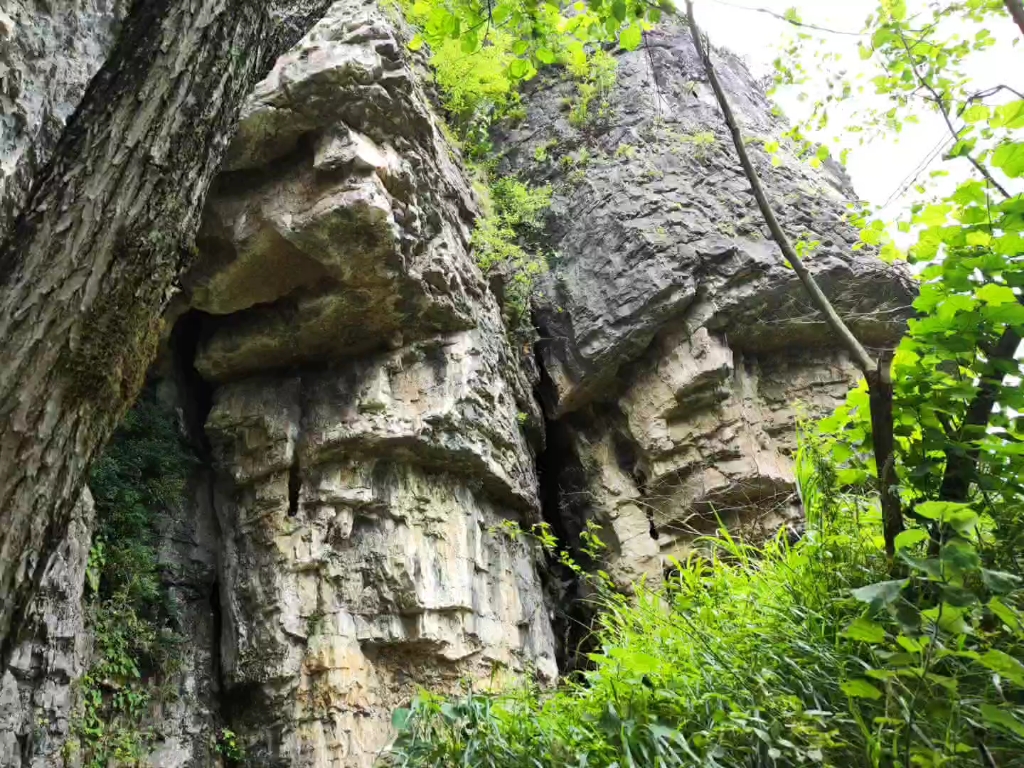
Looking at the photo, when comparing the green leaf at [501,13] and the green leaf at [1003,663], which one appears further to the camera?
the green leaf at [501,13]

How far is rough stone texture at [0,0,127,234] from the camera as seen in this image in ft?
10.2

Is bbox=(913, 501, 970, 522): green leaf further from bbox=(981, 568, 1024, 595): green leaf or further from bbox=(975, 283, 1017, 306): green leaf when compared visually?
bbox=(975, 283, 1017, 306): green leaf

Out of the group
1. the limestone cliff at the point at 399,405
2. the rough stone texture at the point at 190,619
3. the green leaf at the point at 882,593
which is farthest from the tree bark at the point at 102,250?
the rough stone texture at the point at 190,619

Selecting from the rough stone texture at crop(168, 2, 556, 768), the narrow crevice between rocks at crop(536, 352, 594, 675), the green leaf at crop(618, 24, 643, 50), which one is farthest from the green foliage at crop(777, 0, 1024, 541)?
the narrow crevice between rocks at crop(536, 352, 594, 675)

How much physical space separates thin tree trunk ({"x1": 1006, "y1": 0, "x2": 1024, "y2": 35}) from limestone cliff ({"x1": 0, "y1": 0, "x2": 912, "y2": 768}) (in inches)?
182

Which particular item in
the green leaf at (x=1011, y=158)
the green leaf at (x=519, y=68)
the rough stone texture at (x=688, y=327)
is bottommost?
the green leaf at (x=1011, y=158)

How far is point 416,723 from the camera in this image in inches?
121

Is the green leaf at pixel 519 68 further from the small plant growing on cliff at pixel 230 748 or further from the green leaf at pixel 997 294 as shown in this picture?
the small plant growing on cliff at pixel 230 748

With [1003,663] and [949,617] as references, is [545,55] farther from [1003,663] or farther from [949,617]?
[1003,663]

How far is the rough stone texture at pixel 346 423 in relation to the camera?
6078 mm

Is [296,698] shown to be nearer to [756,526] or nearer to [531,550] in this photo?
[531,550]

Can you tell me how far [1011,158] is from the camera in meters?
2.06

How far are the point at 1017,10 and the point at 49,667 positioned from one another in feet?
19.6

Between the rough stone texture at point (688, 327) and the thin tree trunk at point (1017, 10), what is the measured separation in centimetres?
575
